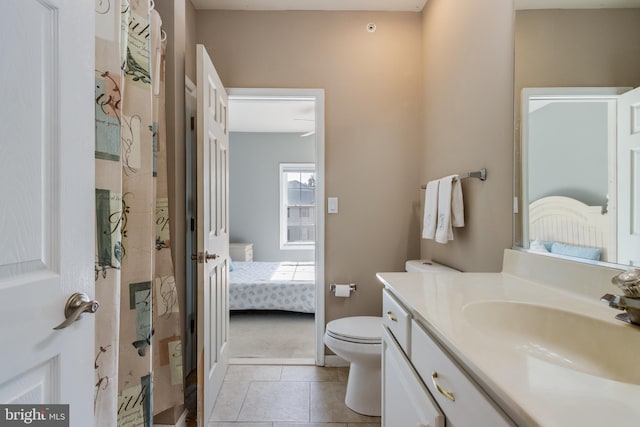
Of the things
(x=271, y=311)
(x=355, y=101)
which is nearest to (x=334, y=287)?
(x=355, y=101)

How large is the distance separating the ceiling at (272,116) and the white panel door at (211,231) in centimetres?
166

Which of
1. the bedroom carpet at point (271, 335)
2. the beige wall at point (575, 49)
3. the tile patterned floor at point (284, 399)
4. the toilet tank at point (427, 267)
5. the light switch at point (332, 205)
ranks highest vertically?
the beige wall at point (575, 49)

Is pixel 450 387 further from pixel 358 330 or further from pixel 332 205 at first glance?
pixel 332 205

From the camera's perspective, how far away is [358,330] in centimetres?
187

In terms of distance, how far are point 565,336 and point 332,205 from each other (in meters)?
1.66

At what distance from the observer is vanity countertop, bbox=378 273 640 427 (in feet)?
1.49

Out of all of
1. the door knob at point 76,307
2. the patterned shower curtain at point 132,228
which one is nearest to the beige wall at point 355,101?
the patterned shower curtain at point 132,228

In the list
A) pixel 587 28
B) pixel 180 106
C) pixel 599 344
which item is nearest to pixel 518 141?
pixel 587 28

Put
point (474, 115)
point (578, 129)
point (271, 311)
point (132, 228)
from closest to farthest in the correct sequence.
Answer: point (578, 129) < point (132, 228) < point (474, 115) < point (271, 311)

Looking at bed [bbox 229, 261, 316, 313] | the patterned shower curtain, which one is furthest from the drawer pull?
bed [bbox 229, 261, 316, 313]

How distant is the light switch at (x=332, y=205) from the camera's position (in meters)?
2.34

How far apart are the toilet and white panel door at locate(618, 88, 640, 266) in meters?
0.99

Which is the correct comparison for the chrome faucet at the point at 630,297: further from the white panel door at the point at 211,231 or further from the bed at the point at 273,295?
the bed at the point at 273,295

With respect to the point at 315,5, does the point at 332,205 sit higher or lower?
lower
